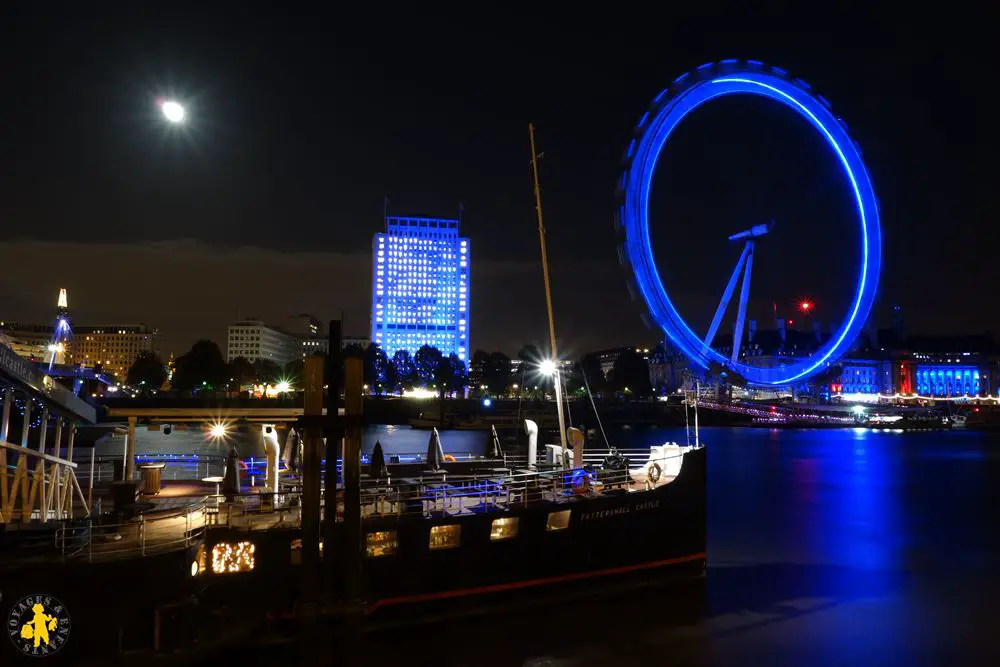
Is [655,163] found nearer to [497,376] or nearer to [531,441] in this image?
[531,441]

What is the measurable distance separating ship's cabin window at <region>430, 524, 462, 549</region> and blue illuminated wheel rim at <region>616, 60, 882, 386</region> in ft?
109

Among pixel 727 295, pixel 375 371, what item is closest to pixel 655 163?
pixel 727 295

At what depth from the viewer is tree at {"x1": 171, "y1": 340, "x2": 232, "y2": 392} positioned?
12462 cm

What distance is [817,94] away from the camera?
192 feet

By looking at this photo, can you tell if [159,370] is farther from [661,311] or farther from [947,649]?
[947,649]

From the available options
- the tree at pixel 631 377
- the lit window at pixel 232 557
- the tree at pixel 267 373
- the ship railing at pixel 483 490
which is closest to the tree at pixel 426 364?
the tree at pixel 267 373

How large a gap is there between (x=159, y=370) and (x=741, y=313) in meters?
104

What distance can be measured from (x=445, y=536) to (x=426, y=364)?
405 ft

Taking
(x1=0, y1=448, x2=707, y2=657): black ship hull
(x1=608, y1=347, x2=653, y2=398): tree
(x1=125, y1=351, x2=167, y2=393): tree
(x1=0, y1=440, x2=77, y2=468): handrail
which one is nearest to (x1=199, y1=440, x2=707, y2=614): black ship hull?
(x1=0, y1=448, x2=707, y2=657): black ship hull

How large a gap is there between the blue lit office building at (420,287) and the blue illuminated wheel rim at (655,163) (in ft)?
421

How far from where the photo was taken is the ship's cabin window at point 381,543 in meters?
16.9

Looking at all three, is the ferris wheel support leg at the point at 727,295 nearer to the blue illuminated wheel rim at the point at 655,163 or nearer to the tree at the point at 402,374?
the blue illuminated wheel rim at the point at 655,163

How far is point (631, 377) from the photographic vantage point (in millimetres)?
165250

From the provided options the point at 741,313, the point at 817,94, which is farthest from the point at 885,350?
the point at 817,94
